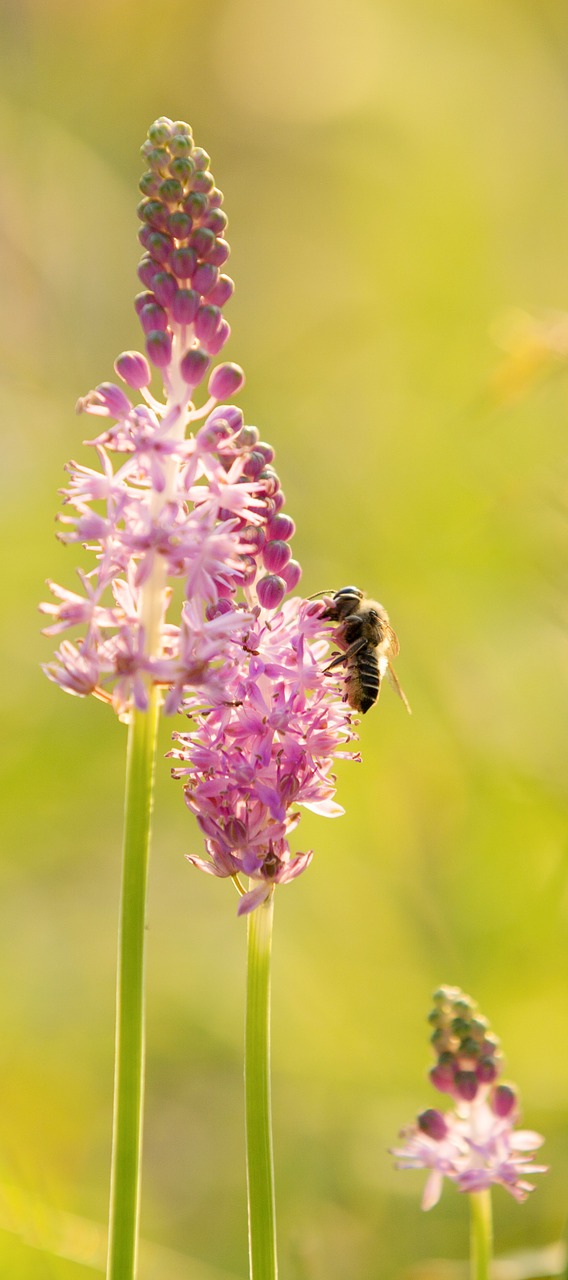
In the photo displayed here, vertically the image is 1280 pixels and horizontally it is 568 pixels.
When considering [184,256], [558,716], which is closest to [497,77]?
[558,716]

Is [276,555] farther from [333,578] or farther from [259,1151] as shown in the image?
[333,578]

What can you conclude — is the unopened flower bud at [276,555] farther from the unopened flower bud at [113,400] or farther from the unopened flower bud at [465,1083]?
the unopened flower bud at [465,1083]

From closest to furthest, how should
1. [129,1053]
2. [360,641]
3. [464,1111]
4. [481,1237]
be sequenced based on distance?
[129,1053] → [481,1237] → [464,1111] → [360,641]

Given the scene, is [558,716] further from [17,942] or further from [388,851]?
[17,942]

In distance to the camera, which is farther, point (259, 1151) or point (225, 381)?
point (225, 381)

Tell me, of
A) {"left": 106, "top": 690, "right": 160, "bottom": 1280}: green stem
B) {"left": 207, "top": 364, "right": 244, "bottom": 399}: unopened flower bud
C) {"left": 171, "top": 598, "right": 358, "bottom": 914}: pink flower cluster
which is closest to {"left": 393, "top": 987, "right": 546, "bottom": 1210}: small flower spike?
{"left": 171, "top": 598, "right": 358, "bottom": 914}: pink flower cluster

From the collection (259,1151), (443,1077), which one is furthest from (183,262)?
(443,1077)
